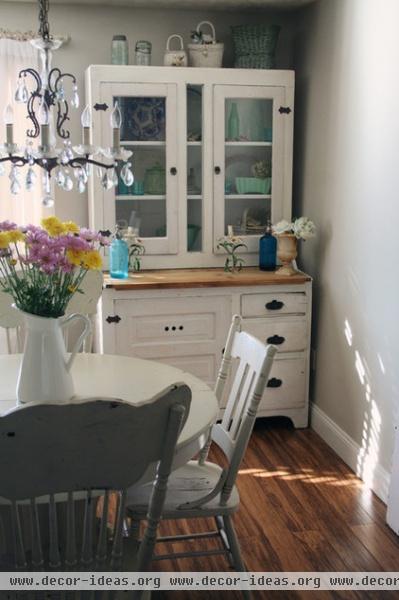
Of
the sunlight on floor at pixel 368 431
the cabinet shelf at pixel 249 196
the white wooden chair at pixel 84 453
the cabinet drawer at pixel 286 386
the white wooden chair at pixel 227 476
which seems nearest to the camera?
the white wooden chair at pixel 84 453

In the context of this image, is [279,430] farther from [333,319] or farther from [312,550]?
[312,550]

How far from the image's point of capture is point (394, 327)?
2.91m

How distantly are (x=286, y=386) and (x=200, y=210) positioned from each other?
1036 millimetres

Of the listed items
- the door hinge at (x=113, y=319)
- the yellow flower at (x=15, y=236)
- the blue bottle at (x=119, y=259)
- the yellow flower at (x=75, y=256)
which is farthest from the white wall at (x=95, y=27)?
the yellow flower at (x=75, y=256)

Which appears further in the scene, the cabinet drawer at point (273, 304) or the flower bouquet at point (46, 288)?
the cabinet drawer at point (273, 304)

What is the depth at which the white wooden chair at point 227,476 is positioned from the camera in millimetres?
2068

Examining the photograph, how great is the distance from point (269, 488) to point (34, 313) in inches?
63.1

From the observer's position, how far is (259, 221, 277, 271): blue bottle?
3.79m

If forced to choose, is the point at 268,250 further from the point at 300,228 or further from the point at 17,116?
the point at 17,116

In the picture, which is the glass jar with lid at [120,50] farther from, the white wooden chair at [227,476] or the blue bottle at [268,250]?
the white wooden chair at [227,476]

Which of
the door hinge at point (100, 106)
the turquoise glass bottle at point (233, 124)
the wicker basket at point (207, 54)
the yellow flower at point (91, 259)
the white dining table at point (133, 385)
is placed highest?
the wicker basket at point (207, 54)

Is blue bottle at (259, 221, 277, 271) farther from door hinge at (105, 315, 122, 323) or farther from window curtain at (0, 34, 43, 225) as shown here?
window curtain at (0, 34, 43, 225)

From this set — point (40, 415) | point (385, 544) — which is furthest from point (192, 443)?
point (385, 544)

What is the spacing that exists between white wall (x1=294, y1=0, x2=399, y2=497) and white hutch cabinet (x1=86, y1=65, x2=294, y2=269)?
0.20 meters
